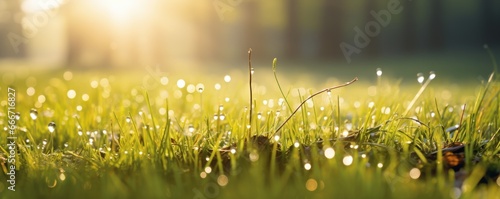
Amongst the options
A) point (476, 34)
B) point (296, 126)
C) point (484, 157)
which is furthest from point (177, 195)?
point (476, 34)

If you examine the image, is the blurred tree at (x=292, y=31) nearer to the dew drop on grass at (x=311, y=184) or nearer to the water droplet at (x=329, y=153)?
the water droplet at (x=329, y=153)

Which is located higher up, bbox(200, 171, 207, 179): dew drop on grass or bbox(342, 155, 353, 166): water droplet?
bbox(342, 155, 353, 166): water droplet

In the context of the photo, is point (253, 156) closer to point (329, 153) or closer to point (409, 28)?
point (329, 153)

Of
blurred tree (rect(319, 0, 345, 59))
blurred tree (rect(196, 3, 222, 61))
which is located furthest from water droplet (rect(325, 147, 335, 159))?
blurred tree (rect(196, 3, 222, 61))

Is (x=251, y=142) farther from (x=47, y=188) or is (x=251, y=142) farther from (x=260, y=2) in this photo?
(x=260, y=2)

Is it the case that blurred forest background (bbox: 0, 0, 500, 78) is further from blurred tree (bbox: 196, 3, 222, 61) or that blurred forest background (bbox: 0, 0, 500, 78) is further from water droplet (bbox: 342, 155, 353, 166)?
water droplet (bbox: 342, 155, 353, 166)

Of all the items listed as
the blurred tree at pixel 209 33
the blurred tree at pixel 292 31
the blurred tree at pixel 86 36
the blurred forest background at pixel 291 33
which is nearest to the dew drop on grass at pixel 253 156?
the blurred forest background at pixel 291 33
